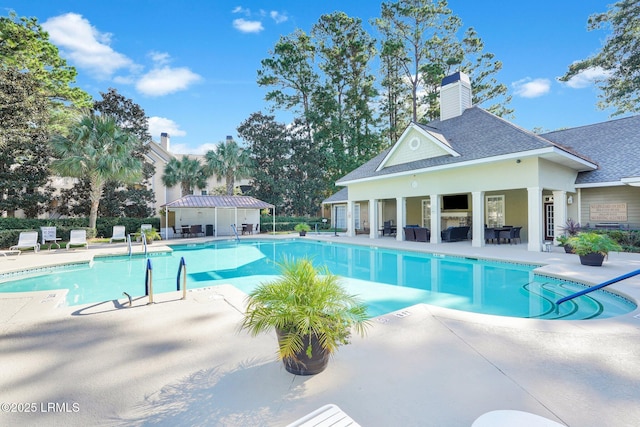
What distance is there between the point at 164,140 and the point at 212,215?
13.7 meters

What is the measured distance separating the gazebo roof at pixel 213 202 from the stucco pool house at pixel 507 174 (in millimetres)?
8960

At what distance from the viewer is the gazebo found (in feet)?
70.3

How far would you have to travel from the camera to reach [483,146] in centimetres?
1324

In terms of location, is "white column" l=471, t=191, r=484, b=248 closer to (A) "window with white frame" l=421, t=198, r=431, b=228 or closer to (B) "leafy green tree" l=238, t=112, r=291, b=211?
(A) "window with white frame" l=421, t=198, r=431, b=228

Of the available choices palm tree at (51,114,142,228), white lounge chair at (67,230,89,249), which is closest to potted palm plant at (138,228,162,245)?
white lounge chair at (67,230,89,249)

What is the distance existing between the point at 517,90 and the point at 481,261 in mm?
26165

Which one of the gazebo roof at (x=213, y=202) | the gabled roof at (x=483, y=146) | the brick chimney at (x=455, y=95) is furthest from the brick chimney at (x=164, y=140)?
the brick chimney at (x=455, y=95)

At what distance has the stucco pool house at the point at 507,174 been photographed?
11.9 m

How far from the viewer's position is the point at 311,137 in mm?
32469

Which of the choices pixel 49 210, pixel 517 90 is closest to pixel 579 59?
pixel 517 90

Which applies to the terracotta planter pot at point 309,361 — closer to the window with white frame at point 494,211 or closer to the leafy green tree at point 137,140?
the window with white frame at point 494,211

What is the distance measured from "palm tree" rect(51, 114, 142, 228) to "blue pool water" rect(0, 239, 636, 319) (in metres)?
7.10

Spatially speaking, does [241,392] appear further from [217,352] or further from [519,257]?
[519,257]

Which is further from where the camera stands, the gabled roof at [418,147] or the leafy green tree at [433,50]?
the leafy green tree at [433,50]
